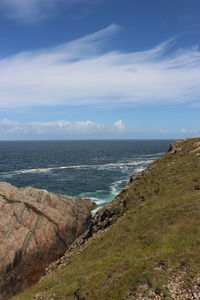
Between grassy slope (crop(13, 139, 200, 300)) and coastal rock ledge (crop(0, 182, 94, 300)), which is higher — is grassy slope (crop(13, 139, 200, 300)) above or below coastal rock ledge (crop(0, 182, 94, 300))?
above

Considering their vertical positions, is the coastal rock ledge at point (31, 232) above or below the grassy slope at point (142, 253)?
below

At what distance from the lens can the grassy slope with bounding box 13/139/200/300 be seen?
720 inches

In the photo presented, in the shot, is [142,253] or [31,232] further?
[31,232]

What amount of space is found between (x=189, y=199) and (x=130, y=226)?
761cm

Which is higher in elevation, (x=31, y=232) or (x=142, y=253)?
(x=142, y=253)

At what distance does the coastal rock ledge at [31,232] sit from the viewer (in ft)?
117

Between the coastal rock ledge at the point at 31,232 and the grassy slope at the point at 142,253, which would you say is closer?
the grassy slope at the point at 142,253

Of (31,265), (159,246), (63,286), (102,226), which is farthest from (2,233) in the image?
(159,246)

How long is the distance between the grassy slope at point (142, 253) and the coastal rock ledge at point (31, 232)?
11.2 m

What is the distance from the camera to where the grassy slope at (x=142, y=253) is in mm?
18281

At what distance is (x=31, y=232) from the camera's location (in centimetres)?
4009

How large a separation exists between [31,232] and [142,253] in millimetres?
23711

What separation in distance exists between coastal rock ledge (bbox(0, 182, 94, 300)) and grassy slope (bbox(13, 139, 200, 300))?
11.2 metres

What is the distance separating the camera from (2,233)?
38250mm
